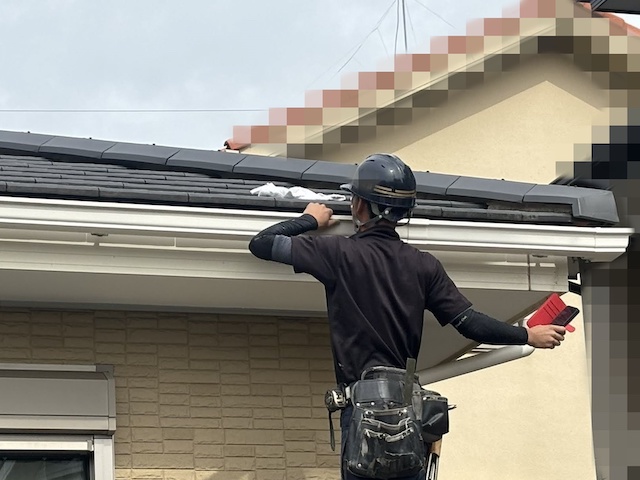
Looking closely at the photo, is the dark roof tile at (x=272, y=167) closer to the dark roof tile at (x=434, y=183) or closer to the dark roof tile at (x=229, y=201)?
the dark roof tile at (x=434, y=183)

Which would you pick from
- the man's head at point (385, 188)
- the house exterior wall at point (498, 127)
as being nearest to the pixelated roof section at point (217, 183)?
the man's head at point (385, 188)

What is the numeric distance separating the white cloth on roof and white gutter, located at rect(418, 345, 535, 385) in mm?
1407

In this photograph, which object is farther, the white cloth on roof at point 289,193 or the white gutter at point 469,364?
the white gutter at point 469,364

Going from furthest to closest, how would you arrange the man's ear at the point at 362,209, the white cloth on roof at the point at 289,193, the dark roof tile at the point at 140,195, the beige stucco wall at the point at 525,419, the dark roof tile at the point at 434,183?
1. the beige stucco wall at the point at 525,419
2. the dark roof tile at the point at 434,183
3. the white cloth on roof at the point at 289,193
4. the dark roof tile at the point at 140,195
5. the man's ear at the point at 362,209

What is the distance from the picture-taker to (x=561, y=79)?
17.0m

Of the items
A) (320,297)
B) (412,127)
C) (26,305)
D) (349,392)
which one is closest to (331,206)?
(320,297)

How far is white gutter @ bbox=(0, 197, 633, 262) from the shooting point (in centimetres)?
598

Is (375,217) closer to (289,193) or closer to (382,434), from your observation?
(289,193)

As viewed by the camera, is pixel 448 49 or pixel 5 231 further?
pixel 448 49

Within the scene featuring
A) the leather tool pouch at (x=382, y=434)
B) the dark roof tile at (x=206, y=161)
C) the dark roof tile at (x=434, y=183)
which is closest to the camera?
the leather tool pouch at (x=382, y=434)

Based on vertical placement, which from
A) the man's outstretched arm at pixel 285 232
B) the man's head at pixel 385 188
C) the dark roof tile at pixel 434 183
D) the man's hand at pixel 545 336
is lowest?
the man's hand at pixel 545 336

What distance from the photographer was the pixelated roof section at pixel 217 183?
6.18 m

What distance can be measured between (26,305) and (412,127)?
1054 cm

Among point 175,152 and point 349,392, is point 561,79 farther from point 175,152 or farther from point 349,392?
point 349,392
